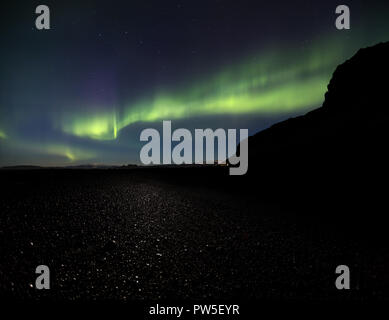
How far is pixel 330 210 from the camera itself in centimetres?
820

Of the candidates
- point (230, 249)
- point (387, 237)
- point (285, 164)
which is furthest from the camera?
point (285, 164)

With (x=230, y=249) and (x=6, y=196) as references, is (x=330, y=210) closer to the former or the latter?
(x=230, y=249)

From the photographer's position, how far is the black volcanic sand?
10.7 ft

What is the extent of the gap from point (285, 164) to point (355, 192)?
22.1 feet

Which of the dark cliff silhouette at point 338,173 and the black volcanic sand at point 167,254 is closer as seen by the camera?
the black volcanic sand at point 167,254

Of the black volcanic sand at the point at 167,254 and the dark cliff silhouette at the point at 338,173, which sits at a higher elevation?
the dark cliff silhouette at the point at 338,173

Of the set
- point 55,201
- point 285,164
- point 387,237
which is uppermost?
point 285,164

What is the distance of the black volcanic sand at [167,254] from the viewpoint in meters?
3.26

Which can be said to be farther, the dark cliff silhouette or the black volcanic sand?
the dark cliff silhouette

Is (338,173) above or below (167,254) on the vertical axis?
above

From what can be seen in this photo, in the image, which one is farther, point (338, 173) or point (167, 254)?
point (338, 173)

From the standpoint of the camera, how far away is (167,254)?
13.8ft

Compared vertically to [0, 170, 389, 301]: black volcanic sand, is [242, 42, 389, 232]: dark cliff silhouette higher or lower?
higher
